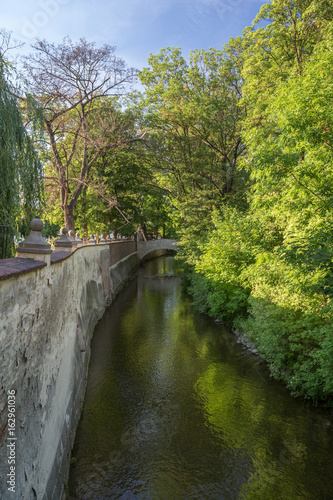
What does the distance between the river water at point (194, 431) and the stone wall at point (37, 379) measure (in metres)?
0.77

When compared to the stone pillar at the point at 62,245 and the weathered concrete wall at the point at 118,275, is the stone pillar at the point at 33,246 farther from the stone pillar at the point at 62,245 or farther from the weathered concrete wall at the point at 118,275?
the weathered concrete wall at the point at 118,275

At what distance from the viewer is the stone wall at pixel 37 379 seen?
333cm

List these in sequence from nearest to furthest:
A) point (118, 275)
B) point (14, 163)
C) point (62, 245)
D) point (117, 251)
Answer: point (14, 163) < point (62, 245) < point (118, 275) < point (117, 251)

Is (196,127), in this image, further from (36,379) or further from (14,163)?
(36,379)

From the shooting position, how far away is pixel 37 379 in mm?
4441

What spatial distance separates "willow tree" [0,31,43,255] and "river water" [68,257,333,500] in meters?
4.43

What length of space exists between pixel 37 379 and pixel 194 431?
13.9 ft

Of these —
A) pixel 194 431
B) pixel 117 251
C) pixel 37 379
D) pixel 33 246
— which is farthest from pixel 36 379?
pixel 117 251

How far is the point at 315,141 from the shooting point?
8.38 m

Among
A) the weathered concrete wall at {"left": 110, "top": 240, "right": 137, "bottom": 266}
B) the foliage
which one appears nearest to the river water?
the foliage

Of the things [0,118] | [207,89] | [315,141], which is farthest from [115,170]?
[0,118]

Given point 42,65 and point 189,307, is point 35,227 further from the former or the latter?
point 189,307

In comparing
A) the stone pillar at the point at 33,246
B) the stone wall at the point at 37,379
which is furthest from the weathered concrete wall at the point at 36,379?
the stone pillar at the point at 33,246

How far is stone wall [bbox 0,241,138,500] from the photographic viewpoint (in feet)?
10.9
